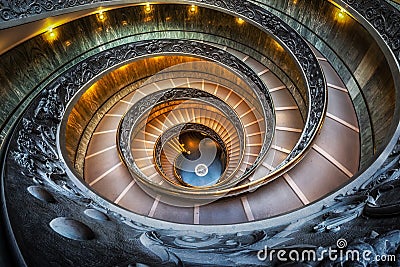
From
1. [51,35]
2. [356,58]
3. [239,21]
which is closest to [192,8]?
[239,21]

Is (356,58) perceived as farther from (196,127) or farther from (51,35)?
(51,35)

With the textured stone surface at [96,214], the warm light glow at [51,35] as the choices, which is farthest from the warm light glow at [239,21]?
the textured stone surface at [96,214]

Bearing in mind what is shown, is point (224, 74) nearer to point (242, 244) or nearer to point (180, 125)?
point (180, 125)

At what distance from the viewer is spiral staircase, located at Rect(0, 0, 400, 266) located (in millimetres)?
2361

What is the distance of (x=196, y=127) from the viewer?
41.9 ft

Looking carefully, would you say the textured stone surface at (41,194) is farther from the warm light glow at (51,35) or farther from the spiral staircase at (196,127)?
the warm light glow at (51,35)

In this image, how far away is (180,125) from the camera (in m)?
12.0

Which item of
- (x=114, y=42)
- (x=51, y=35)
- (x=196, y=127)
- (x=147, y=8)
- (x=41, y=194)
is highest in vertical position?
(x=147, y=8)

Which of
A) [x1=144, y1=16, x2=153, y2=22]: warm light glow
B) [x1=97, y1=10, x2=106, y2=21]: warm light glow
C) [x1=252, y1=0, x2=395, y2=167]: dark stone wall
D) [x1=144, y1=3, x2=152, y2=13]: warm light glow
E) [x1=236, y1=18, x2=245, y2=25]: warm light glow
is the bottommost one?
[x1=252, y1=0, x2=395, y2=167]: dark stone wall

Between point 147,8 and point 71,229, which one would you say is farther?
point 147,8

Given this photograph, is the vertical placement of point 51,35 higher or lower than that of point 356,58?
higher

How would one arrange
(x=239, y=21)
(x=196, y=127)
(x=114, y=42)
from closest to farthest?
(x=239, y=21), (x=114, y=42), (x=196, y=127)

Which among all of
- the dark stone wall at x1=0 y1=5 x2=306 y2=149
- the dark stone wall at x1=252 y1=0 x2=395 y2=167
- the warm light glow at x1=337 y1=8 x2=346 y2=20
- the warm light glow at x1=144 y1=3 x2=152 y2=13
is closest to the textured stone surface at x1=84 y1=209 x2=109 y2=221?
the dark stone wall at x1=0 y1=5 x2=306 y2=149

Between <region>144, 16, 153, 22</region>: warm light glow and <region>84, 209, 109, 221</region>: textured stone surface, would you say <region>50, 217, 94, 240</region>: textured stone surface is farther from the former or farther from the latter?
<region>144, 16, 153, 22</region>: warm light glow
